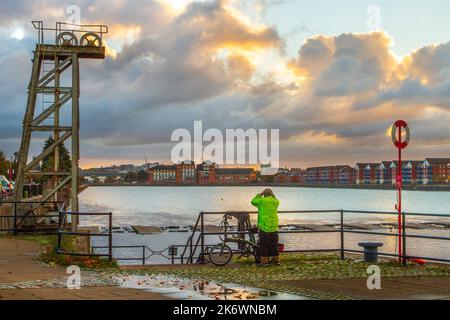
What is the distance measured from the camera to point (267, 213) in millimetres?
16422

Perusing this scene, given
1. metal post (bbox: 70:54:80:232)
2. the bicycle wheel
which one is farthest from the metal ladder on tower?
the bicycle wheel

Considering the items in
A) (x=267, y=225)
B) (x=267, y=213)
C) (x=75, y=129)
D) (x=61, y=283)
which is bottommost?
(x=61, y=283)

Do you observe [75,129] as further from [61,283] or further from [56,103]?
[61,283]

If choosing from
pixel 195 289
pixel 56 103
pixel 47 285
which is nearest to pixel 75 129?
pixel 56 103

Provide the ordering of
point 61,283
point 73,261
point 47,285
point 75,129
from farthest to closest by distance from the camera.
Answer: point 75,129 < point 73,261 < point 61,283 < point 47,285

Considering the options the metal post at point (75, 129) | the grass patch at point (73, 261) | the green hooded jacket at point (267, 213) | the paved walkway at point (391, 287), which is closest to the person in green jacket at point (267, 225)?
the green hooded jacket at point (267, 213)

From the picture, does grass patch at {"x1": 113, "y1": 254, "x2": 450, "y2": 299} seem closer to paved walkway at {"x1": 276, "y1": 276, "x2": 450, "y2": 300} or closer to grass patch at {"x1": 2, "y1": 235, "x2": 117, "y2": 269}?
paved walkway at {"x1": 276, "y1": 276, "x2": 450, "y2": 300}

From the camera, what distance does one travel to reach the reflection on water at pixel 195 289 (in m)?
10.7

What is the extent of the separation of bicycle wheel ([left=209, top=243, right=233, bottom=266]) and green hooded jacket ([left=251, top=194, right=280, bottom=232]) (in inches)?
48.2

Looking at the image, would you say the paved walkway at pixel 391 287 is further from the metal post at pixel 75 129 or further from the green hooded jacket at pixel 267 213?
the metal post at pixel 75 129

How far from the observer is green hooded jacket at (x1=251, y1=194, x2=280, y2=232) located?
646 inches

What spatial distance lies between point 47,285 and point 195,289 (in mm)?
2814

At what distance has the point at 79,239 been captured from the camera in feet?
86.0
